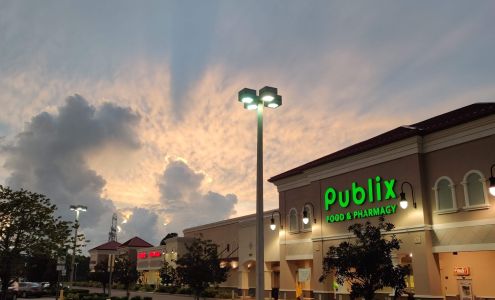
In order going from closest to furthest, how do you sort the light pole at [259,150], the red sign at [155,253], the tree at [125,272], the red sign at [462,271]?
the light pole at [259,150], the red sign at [462,271], the tree at [125,272], the red sign at [155,253]

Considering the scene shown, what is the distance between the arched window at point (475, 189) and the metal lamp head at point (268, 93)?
47.3 ft

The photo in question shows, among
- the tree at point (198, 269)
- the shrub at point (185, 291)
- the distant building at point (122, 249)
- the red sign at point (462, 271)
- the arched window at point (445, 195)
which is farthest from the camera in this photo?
the distant building at point (122, 249)

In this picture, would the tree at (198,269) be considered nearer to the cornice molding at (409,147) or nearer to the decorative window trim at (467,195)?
the cornice molding at (409,147)

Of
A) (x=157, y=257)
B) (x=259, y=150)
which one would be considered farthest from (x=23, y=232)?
(x=157, y=257)

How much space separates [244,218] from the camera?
5203 centimetres

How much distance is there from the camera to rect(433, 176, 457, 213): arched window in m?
25.8

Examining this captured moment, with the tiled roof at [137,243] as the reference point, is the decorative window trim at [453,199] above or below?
below

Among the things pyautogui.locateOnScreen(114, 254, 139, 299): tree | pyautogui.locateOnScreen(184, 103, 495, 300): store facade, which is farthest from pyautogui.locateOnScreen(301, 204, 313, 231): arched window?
pyautogui.locateOnScreen(114, 254, 139, 299): tree

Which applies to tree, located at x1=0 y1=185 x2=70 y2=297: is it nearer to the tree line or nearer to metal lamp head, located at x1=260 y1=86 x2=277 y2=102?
the tree line

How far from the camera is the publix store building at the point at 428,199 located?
2458cm

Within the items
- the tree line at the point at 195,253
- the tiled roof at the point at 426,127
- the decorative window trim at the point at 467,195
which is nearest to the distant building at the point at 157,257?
the tree line at the point at 195,253

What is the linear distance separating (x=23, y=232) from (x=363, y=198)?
66.8 ft

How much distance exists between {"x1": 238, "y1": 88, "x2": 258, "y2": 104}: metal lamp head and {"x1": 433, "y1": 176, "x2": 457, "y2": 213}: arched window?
15292 mm

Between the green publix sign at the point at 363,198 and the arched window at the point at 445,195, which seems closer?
the arched window at the point at 445,195
